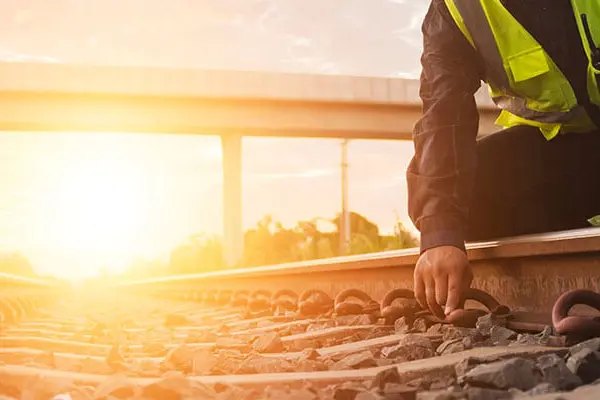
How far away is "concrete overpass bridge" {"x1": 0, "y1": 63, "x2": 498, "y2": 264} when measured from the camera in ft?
74.3

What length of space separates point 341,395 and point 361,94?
22.4 m

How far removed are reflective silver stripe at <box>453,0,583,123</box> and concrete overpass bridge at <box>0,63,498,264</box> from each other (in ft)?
63.9

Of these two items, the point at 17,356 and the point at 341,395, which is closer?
the point at 341,395

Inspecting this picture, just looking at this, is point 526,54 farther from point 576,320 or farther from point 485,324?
point 576,320

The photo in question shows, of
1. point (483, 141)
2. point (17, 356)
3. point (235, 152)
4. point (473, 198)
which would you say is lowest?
point (17, 356)

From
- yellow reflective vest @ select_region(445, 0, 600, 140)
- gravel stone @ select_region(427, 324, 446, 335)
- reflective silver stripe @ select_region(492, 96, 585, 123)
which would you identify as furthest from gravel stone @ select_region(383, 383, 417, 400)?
reflective silver stripe @ select_region(492, 96, 585, 123)

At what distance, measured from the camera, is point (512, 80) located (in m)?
3.69

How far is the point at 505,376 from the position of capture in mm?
1851

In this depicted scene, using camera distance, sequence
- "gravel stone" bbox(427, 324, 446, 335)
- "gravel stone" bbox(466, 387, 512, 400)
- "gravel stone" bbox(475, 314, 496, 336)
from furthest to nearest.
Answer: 1. "gravel stone" bbox(427, 324, 446, 335)
2. "gravel stone" bbox(475, 314, 496, 336)
3. "gravel stone" bbox(466, 387, 512, 400)

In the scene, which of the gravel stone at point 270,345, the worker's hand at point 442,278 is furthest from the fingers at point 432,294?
the gravel stone at point 270,345

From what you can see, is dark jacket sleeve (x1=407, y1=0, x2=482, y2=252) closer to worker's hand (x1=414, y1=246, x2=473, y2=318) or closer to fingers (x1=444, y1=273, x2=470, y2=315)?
worker's hand (x1=414, y1=246, x2=473, y2=318)

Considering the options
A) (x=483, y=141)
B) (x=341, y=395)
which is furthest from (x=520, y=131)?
(x=341, y=395)

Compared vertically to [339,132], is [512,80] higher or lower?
lower

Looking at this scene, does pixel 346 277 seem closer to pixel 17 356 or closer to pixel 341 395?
pixel 17 356
